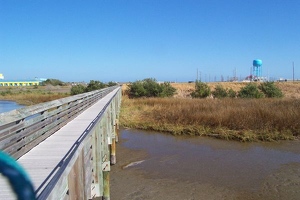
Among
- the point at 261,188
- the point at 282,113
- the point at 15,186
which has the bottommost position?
the point at 261,188

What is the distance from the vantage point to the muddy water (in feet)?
29.6

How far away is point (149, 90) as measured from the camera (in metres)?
41.3

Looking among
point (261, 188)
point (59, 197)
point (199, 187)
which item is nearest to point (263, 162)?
point (261, 188)

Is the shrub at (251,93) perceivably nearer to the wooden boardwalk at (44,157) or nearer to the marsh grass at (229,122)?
the marsh grass at (229,122)

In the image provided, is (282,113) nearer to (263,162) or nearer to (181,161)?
Answer: (263,162)

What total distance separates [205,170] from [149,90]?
3045 centimetres

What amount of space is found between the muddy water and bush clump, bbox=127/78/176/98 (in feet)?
78.9

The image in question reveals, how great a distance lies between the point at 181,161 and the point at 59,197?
10555mm

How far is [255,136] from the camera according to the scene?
53.8 ft

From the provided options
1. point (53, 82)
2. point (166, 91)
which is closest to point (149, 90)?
point (166, 91)

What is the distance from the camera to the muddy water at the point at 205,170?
9.03 metres

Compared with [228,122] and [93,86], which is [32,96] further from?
[228,122]

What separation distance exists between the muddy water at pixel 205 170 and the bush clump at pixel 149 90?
946 inches

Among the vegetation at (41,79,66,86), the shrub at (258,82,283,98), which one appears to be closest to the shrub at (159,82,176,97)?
the shrub at (258,82,283,98)
